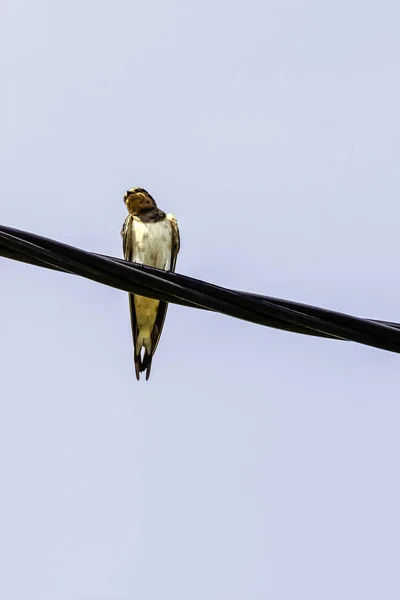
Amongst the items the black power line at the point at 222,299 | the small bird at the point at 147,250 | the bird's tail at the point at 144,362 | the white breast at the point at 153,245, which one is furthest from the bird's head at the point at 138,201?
the black power line at the point at 222,299

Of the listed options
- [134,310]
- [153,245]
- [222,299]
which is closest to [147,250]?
[153,245]

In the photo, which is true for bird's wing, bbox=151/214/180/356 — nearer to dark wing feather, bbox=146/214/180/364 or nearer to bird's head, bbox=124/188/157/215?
dark wing feather, bbox=146/214/180/364

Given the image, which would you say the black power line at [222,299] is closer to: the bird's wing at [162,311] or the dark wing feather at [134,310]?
the dark wing feather at [134,310]

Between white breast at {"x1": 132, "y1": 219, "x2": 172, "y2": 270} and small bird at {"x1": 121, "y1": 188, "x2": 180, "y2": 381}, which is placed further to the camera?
white breast at {"x1": 132, "y1": 219, "x2": 172, "y2": 270}

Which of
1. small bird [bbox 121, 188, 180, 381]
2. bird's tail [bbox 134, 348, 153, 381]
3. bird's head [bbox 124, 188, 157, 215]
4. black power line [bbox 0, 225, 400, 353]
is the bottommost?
black power line [bbox 0, 225, 400, 353]

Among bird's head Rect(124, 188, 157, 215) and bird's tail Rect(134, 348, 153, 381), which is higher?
bird's head Rect(124, 188, 157, 215)

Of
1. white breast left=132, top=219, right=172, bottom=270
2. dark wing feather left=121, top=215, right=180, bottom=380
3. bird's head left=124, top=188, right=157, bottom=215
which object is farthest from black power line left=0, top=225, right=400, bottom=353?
bird's head left=124, top=188, right=157, bottom=215

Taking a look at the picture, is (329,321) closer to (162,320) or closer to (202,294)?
(202,294)
